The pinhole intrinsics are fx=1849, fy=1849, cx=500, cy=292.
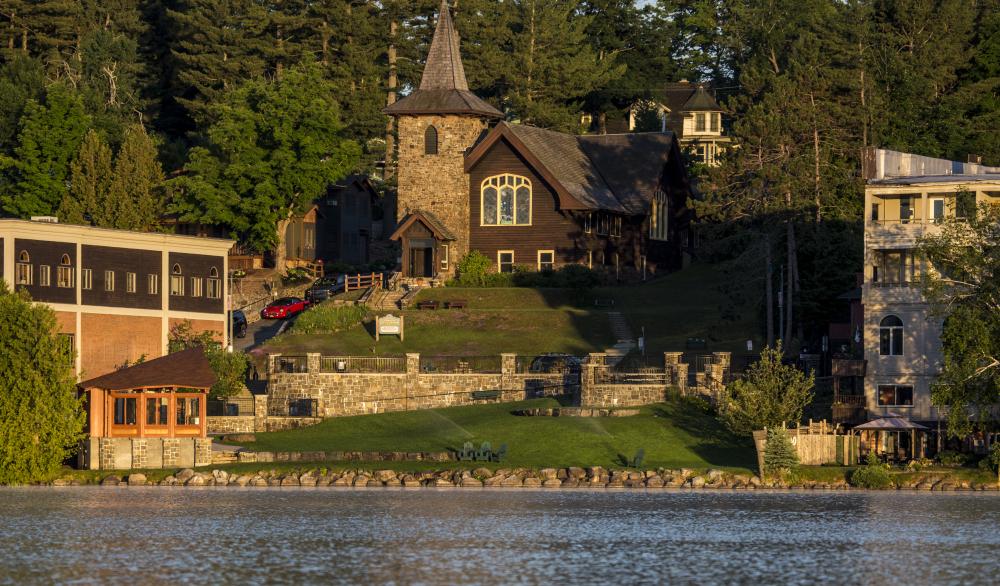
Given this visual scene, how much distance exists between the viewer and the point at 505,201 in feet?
334

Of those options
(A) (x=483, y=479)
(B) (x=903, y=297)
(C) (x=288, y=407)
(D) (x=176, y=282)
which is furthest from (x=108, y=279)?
(B) (x=903, y=297)

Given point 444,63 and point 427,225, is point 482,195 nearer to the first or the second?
point 427,225

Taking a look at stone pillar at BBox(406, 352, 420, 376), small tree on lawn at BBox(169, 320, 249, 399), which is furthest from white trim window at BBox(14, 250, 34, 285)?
stone pillar at BBox(406, 352, 420, 376)

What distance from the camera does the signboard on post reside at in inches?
3383

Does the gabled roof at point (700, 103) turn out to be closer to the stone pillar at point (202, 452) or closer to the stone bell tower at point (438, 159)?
the stone bell tower at point (438, 159)

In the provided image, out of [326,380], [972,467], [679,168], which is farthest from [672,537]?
[679,168]

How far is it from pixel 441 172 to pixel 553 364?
26.6m

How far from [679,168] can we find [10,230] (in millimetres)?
48413

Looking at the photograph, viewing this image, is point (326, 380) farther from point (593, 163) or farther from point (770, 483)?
point (593, 163)

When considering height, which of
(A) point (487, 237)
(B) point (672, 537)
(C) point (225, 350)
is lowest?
(B) point (672, 537)

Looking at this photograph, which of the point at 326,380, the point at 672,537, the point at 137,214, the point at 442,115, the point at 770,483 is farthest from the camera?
the point at 137,214

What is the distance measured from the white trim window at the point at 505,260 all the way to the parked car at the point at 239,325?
49.1 feet

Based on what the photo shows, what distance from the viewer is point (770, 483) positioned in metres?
64.8

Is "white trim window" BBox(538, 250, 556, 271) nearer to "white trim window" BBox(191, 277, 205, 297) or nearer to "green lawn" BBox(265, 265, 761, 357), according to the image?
"green lawn" BBox(265, 265, 761, 357)
